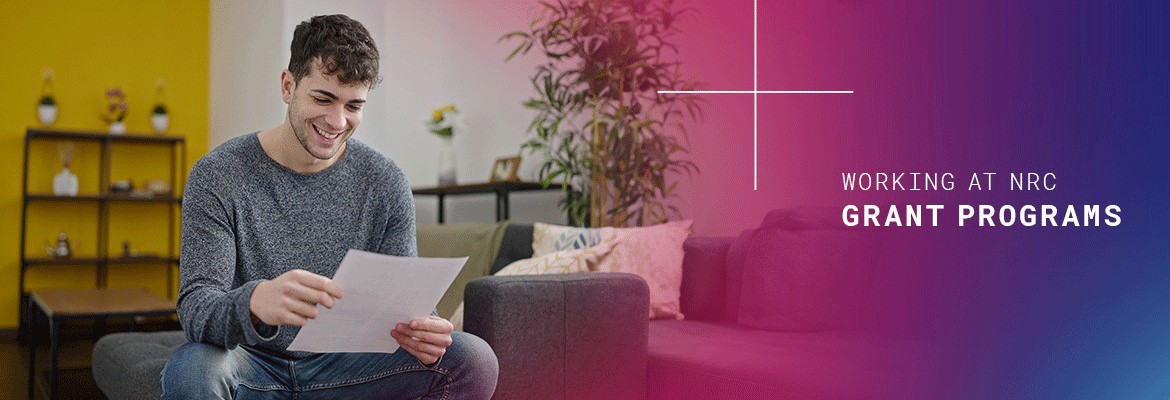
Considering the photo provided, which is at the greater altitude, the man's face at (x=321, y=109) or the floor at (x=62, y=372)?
the man's face at (x=321, y=109)

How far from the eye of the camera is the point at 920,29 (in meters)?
2.92

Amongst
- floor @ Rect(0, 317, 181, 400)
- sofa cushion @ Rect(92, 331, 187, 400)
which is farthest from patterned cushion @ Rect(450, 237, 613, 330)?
floor @ Rect(0, 317, 181, 400)

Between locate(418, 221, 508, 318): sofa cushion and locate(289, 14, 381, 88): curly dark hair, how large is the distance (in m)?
1.64

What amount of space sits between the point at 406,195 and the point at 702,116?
2.00 meters

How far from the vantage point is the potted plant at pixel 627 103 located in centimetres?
361

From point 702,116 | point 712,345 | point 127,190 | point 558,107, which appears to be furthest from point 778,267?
point 127,190

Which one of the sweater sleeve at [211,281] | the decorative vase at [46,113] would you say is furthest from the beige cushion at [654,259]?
the decorative vase at [46,113]

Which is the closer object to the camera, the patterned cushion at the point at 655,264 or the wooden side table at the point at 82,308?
the patterned cushion at the point at 655,264

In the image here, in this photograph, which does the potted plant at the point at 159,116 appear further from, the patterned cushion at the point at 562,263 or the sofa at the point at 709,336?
the patterned cushion at the point at 562,263

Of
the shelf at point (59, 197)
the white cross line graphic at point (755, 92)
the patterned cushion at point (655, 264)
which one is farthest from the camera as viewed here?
the shelf at point (59, 197)

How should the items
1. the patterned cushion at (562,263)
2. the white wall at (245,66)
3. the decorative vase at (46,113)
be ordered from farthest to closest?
the decorative vase at (46,113)
the white wall at (245,66)
the patterned cushion at (562,263)

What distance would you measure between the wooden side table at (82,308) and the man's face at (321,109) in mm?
2119

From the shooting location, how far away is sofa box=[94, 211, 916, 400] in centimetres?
217

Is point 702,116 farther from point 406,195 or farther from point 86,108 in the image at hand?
point 86,108
